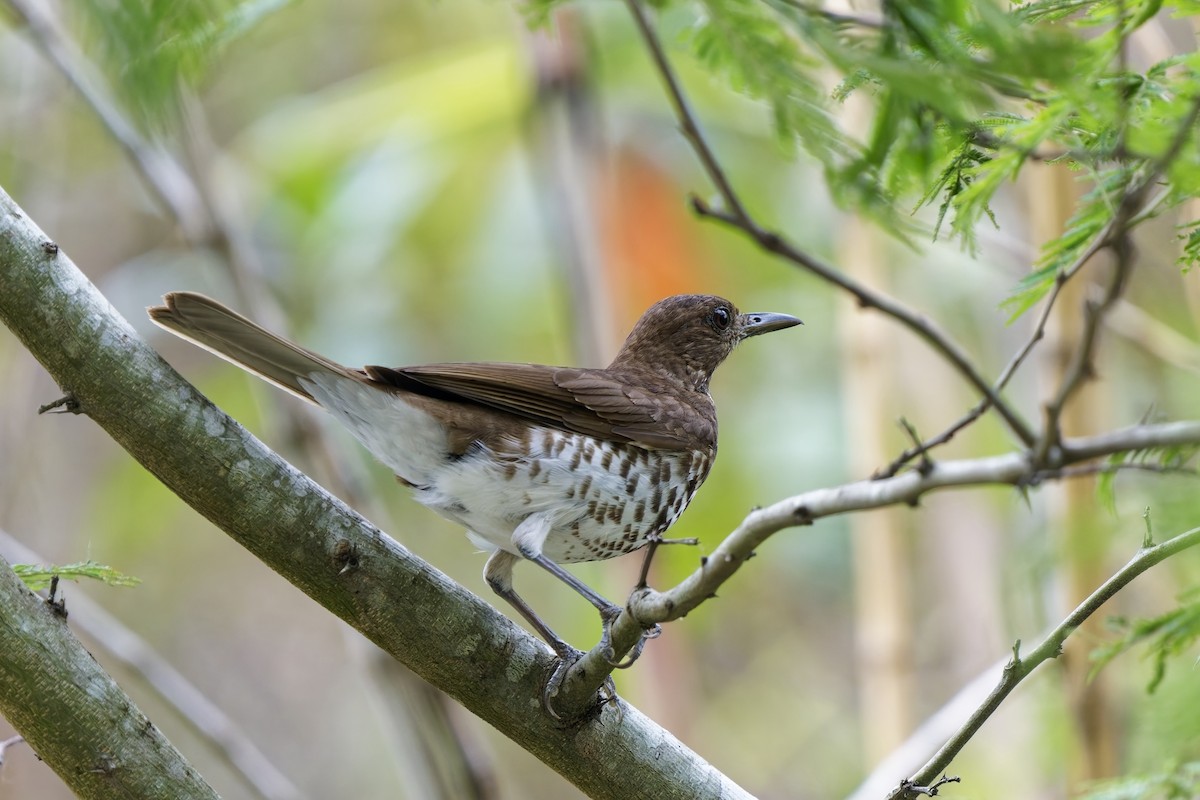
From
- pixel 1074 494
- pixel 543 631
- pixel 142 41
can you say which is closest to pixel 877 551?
pixel 1074 494

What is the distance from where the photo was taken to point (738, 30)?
4.67 ft

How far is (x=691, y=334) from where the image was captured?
393 cm

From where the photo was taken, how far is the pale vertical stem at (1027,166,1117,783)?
3.77 meters

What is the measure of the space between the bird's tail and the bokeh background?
0.73 m

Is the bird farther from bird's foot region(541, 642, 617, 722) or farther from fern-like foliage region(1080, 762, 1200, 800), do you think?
fern-like foliage region(1080, 762, 1200, 800)

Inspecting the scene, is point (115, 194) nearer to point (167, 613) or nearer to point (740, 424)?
point (167, 613)

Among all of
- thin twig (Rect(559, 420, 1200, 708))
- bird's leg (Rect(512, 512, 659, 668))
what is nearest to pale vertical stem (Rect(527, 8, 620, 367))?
bird's leg (Rect(512, 512, 659, 668))

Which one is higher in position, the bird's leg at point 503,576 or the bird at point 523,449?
the bird at point 523,449

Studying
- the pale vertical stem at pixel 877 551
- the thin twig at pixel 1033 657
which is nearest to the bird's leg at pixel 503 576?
the thin twig at pixel 1033 657

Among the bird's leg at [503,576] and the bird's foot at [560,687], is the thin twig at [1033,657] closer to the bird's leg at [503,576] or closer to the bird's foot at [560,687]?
the bird's foot at [560,687]

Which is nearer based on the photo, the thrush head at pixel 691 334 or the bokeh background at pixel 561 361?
the thrush head at pixel 691 334

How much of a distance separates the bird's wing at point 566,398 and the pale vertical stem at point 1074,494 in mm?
1300

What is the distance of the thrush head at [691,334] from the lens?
391 cm

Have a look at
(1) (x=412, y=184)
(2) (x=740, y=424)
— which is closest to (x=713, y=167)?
(1) (x=412, y=184)
